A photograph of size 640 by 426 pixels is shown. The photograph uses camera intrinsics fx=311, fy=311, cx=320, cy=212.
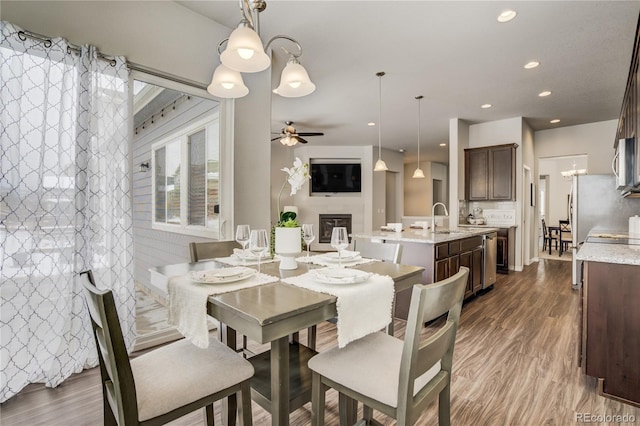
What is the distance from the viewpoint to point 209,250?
2.18m

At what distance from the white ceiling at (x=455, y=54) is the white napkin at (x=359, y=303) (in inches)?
93.1

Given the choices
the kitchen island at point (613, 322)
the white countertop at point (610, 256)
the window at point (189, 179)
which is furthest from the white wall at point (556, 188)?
the window at point (189, 179)

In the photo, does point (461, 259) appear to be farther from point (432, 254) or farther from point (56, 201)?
A: point (56, 201)

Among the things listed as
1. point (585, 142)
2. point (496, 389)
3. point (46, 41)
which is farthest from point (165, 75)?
point (585, 142)

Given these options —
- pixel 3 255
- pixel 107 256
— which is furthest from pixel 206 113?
pixel 3 255

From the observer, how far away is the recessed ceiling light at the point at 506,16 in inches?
105

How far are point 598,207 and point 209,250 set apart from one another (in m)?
5.05

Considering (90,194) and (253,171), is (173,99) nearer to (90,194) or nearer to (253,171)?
(253,171)

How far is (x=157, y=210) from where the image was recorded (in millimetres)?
4242

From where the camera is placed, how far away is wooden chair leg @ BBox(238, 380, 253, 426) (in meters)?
1.28

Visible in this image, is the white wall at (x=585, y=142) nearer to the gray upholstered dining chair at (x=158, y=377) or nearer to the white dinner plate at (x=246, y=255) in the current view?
the white dinner plate at (x=246, y=255)

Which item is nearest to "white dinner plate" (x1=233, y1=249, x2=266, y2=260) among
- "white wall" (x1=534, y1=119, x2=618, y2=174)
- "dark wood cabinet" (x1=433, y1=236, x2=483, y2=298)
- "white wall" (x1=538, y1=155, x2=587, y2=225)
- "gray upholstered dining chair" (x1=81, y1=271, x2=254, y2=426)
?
"gray upholstered dining chair" (x1=81, y1=271, x2=254, y2=426)

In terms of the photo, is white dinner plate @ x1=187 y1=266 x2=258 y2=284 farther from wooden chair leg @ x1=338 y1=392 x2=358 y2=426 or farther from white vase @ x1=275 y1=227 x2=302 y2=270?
wooden chair leg @ x1=338 y1=392 x2=358 y2=426

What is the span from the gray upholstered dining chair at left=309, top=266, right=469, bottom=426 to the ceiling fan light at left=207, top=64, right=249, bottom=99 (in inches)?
61.9
